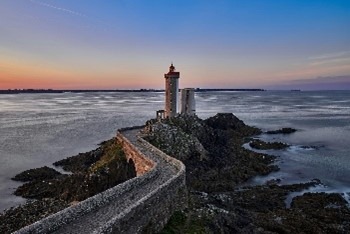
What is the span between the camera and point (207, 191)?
2611 cm

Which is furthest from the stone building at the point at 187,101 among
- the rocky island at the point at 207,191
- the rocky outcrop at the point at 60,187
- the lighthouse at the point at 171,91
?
the rocky outcrop at the point at 60,187

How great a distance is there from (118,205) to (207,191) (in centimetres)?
1227

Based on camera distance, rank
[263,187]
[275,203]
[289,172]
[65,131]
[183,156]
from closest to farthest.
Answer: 1. [275,203]
2. [263,187]
3. [183,156]
4. [289,172]
5. [65,131]

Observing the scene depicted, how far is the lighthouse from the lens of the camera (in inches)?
1489

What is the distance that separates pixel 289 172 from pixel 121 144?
14585 mm

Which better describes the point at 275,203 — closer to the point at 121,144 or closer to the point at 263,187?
the point at 263,187

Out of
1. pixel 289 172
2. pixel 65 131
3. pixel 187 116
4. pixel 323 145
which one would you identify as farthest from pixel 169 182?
pixel 65 131

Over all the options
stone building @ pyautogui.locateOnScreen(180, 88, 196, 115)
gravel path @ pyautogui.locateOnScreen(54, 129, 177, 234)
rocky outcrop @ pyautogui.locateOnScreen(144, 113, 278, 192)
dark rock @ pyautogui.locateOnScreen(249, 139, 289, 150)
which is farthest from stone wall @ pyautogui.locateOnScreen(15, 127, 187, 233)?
→ dark rock @ pyautogui.locateOnScreen(249, 139, 289, 150)

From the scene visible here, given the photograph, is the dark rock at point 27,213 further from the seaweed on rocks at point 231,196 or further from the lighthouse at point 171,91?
the lighthouse at point 171,91

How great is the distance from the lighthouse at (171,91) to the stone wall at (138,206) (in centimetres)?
1639

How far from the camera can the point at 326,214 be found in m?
22.0

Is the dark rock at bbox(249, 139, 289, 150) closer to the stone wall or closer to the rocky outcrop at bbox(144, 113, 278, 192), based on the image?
the rocky outcrop at bbox(144, 113, 278, 192)

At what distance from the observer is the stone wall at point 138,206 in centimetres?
1245

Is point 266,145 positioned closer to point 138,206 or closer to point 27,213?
point 27,213
